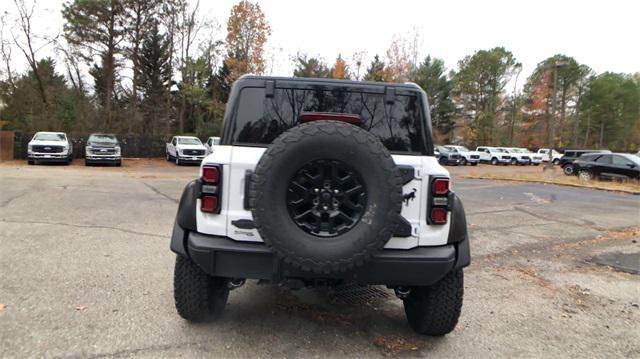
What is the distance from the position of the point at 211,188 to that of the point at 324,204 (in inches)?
31.9

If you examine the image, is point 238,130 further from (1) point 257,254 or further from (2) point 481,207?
(2) point 481,207

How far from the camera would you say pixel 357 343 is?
3287 mm

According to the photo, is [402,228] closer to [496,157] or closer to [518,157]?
[496,157]

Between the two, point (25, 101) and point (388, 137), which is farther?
point (25, 101)

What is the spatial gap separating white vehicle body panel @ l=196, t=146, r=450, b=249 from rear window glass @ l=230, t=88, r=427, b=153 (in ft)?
0.78

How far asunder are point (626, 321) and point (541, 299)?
28.9 inches

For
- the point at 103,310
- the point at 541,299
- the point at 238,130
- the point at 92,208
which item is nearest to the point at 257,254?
the point at 238,130

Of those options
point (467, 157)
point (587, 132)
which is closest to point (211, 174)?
point (467, 157)

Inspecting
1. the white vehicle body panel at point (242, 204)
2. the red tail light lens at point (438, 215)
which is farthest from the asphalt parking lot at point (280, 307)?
the red tail light lens at point (438, 215)

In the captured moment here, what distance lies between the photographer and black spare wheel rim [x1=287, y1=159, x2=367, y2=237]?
2725 mm

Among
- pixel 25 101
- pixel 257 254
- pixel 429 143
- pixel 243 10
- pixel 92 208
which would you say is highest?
pixel 243 10

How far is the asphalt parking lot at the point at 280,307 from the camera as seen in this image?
320cm

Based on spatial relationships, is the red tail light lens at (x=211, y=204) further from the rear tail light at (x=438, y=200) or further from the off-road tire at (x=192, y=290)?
the rear tail light at (x=438, y=200)

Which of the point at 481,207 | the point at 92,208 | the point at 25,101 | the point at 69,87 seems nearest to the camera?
the point at 92,208
